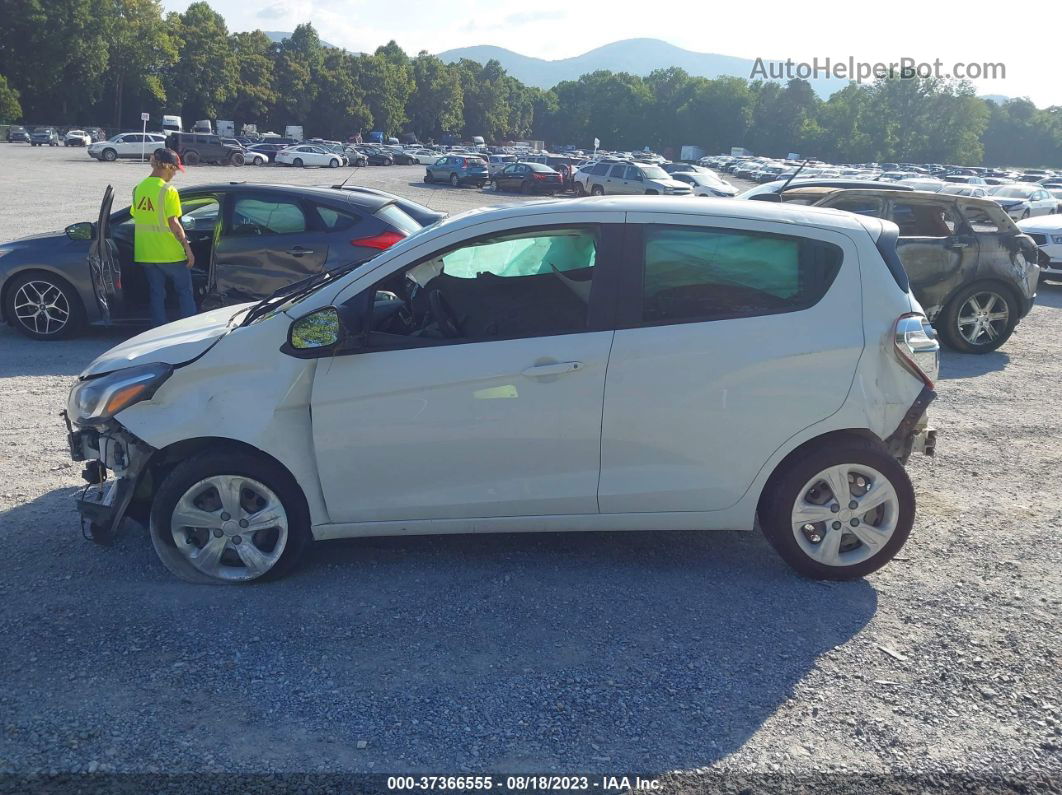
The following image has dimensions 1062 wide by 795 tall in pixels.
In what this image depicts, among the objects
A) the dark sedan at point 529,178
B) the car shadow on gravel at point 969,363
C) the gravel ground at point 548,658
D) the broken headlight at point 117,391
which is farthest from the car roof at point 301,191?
the dark sedan at point 529,178

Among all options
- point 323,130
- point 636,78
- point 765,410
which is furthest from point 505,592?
point 636,78

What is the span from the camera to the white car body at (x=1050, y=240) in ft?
50.2

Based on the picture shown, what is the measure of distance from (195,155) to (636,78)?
114319mm

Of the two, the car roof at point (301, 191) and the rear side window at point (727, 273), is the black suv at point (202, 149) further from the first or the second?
the rear side window at point (727, 273)

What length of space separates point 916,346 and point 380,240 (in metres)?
5.86

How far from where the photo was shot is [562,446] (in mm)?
4281

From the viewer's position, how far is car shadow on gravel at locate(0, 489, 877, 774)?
3.28 meters

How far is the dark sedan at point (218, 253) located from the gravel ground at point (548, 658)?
376cm

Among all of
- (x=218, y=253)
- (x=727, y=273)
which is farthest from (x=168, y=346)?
(x=218, y=253)

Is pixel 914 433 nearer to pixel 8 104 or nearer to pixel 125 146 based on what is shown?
pixel 125 146

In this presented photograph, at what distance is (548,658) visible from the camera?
3.84m

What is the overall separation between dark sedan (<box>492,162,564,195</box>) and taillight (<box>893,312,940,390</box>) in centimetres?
3889

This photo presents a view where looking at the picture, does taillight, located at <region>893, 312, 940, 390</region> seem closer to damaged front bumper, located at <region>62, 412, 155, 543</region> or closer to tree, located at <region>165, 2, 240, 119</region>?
damaged front bumper, located at <region>62, 412, 155, 543</region>

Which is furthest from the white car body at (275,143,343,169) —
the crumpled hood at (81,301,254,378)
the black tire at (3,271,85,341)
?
the crumpled hood at (81,301,254,378)
